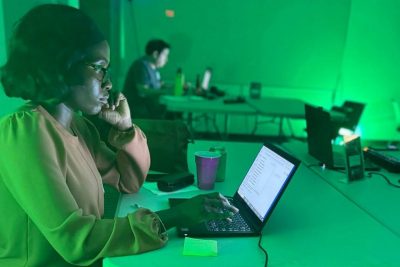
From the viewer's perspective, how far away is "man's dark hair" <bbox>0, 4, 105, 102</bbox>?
937 mm

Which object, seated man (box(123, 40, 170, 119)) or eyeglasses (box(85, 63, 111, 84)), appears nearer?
eyeglasses (box(85, 63, 111, 84))

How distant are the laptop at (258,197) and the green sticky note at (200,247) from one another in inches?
1.6

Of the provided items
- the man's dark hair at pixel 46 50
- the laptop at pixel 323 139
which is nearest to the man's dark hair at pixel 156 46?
the laptop at pixel 323 139

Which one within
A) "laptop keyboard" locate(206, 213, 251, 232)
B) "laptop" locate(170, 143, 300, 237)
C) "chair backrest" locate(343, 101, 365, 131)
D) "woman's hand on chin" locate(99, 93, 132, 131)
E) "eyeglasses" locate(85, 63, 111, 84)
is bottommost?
"chair backrest" locate(343, 101, 365, 131)

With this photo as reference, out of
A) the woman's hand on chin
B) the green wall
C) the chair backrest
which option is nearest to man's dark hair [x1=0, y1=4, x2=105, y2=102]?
the woman's hand on chin

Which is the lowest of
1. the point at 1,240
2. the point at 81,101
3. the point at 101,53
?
the point at 1,240

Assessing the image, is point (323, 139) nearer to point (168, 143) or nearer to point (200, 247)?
point (168, 143)

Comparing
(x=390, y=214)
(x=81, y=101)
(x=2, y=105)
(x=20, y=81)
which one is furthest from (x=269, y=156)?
(x=2, y=105)

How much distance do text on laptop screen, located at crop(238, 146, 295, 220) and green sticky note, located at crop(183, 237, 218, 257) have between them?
0.63 feet

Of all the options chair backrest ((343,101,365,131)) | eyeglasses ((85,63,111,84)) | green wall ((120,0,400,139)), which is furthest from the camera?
green wall ((120,0,400,139))

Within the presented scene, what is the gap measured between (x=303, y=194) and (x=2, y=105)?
143 centimetres

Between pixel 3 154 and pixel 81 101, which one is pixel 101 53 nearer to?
pixel 81 101

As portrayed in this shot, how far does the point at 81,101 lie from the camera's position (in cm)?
106

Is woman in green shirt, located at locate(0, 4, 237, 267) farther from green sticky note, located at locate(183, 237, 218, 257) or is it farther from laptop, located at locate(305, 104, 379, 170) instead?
laptop, located at locate(305, 104, 379, 170)
